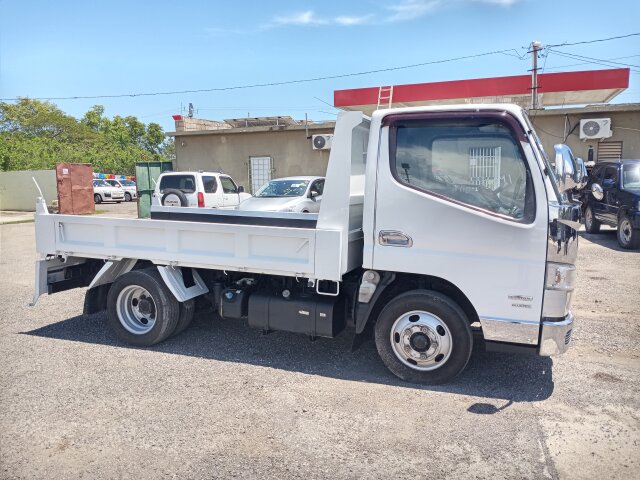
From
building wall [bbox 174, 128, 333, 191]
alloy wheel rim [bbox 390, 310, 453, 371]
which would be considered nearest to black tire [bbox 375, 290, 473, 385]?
alloy wheel rim [bbox 390, 310, 453, 371]

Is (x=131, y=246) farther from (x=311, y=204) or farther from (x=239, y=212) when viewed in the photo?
(x=311, y=204)

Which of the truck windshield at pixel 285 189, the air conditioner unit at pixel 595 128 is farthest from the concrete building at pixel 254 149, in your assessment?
the air conditioner unit at pixel 595 128

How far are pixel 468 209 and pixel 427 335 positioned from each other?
118 cm

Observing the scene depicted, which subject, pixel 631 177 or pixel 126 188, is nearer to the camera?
pixel 631 177

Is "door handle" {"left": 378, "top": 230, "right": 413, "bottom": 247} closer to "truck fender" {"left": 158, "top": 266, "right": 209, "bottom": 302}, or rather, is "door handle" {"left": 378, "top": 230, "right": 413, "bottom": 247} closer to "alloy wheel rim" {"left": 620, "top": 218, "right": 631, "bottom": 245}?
"truck fender" {"left": 158, "top": 266, "right": 209, "bottom": 302}

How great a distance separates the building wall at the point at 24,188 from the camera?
95.1ft

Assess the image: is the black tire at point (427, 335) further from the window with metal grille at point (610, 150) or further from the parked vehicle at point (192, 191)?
the window with metal grille at point (610, 150)

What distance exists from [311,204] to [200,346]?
7503 mm

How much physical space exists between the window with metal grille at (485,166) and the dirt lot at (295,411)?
1.85 metres

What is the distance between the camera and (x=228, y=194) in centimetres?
1608

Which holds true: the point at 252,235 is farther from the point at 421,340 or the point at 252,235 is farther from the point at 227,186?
the point at 227,186

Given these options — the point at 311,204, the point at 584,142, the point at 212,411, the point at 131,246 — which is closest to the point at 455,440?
the point at 212,411

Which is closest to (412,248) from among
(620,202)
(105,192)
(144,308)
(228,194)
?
(144,308)

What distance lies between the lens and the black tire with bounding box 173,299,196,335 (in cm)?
577
